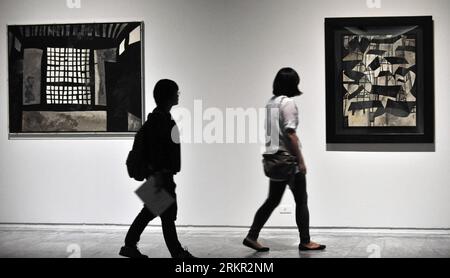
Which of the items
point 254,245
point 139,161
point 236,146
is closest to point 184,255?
point 254,245

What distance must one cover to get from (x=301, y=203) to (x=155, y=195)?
1.13m

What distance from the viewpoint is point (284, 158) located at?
16.8ft

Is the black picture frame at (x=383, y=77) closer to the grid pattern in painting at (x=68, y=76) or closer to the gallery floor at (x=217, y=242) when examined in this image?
the gallery floor at (x=217, y=242)

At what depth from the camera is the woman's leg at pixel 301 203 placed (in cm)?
518

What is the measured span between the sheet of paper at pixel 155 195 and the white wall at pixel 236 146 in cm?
117


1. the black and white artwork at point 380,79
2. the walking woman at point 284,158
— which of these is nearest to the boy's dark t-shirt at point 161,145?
the walking woman at point 284,158

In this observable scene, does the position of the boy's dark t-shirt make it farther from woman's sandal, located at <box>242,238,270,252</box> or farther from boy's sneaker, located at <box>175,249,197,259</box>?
woman's sandal, located at <box>242,238,270,252</box>

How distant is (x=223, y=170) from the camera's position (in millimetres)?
6000
